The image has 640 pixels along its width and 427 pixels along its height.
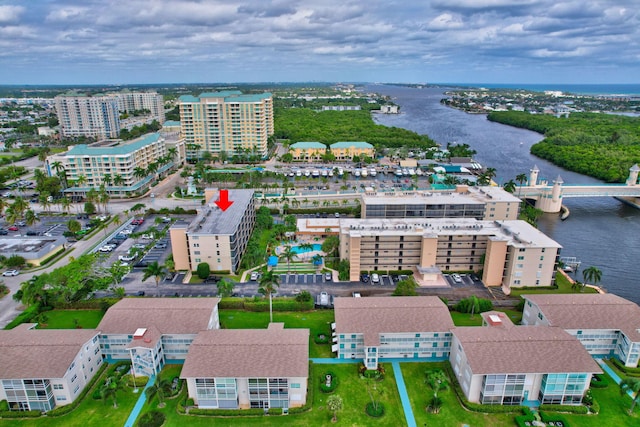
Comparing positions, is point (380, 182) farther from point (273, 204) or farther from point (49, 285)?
point (49, 285)

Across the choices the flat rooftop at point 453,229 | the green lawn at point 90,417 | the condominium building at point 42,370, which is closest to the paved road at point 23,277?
the condominium building at point 42,370

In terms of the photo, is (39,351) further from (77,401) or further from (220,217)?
(220,217)

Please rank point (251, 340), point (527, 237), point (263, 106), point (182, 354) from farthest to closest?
point (263, 106) < point (527, 237) < point (182, 354) < point (251, 340)

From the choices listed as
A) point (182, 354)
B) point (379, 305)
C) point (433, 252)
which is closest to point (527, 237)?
point (433, 252)

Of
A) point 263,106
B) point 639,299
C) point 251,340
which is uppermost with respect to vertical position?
point 263,106

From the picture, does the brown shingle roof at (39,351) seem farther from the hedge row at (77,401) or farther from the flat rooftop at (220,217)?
the flat rooftop at (220,217)

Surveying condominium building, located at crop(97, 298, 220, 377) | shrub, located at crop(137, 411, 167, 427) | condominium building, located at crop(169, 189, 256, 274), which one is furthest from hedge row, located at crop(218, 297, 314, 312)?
shrub, located at crop(137, 411, 167, 427)

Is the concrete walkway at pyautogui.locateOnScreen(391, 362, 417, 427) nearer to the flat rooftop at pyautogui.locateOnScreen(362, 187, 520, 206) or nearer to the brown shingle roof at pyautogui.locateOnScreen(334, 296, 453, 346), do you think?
the brown shingle roof at pyautogui.locateOnScreen(334, 296, 453, 346)
